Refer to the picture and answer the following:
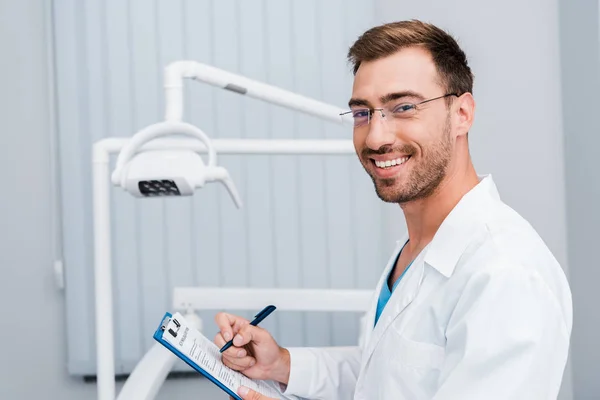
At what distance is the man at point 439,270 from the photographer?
0.91 metres

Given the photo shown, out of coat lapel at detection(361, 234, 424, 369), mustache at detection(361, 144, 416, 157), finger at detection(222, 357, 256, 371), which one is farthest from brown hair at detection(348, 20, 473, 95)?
finger at detection(222, 357, 256, 371)

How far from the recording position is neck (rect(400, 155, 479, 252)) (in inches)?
46.4

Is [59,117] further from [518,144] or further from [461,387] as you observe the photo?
[461,387]

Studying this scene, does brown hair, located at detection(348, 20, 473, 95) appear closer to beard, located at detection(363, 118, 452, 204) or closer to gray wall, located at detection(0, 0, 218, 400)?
beard, located at detection(363, 118, 452, 204)

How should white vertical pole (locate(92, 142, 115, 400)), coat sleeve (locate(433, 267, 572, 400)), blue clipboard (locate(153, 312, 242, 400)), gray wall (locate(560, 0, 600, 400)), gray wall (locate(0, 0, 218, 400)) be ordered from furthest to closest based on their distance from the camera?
1. gray wall (locate(0, 0, 218, 400))
2. gray wall (locate(560, 0, 600, 400))
3. white vertical pole (locate(92, 142, 115, 400))
4. blue clipboard (locate(153, 312, 242, 400))
5. coat sleeve (locate(433, 267, 572, 400))

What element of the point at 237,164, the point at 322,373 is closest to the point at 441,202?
the point at 322,373

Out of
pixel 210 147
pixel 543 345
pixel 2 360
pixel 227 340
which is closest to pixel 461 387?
pixel 543 345

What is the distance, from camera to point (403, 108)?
A: 1.14 metres

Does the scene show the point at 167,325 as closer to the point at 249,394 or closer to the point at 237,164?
the point at 249,394

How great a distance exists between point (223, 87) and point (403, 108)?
52 centimetres

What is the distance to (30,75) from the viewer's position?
2.25m

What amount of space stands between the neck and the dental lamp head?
A: 0.39 meters

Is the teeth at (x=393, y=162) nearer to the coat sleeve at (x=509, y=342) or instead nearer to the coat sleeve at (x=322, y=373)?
the coat sleeve at (x=509, y=342)

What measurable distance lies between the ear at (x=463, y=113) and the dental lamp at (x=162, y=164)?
1.16ft
